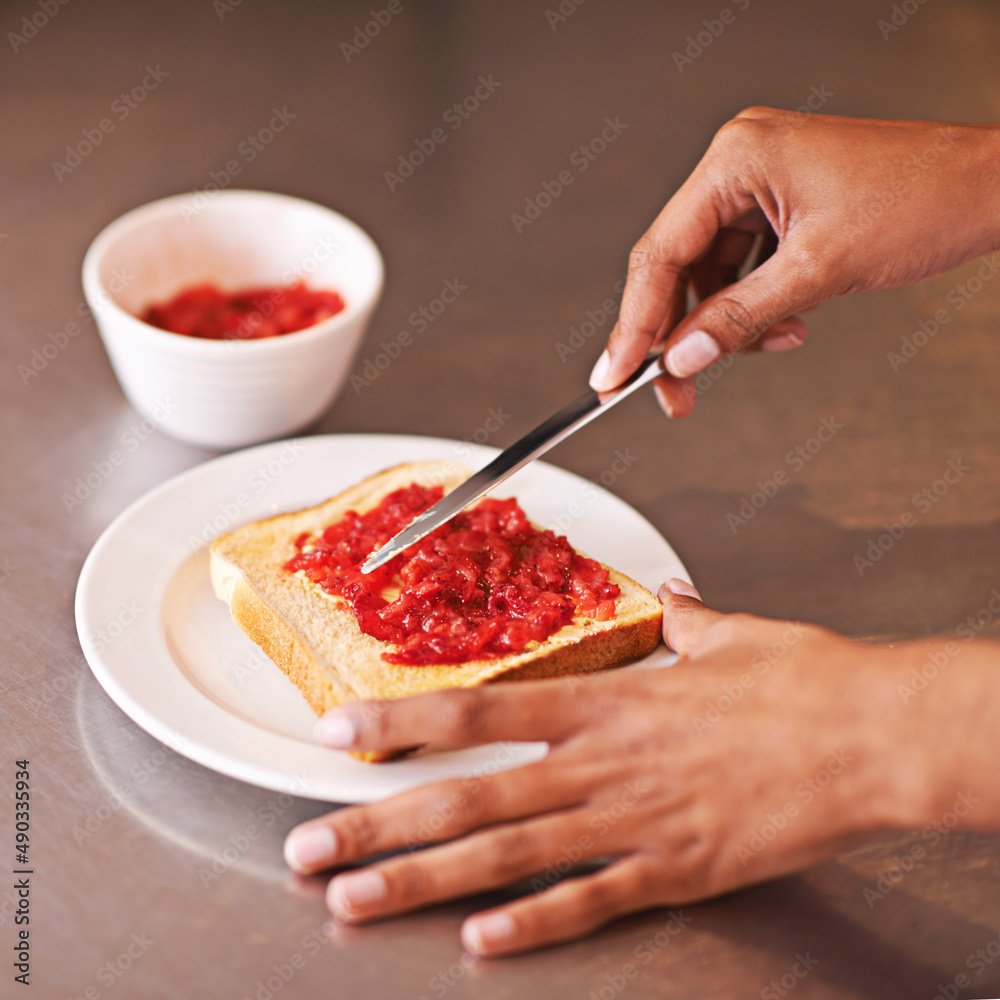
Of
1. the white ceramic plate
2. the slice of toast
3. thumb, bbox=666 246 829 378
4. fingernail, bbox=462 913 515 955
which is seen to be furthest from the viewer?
thumb, bbox=666 246 829 378

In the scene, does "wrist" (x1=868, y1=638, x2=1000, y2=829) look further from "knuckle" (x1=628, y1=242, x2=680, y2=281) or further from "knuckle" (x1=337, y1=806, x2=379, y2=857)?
"knuckle" (x1=628, y1=242, x2=680, y2=281)

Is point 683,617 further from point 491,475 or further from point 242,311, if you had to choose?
point 242,311

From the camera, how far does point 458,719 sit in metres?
1.35

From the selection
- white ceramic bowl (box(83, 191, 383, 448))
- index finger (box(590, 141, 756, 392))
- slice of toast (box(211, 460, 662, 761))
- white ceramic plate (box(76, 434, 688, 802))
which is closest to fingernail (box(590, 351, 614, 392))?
index finger (box(590, 141, 756, 392))

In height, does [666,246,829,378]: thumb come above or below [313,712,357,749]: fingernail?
above

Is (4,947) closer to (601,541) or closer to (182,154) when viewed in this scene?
(601,541)

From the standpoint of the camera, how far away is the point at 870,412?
264 centimetres

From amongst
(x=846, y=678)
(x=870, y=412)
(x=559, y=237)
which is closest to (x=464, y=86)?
(x=559, y=237)

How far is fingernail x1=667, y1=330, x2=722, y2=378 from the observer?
1896mm

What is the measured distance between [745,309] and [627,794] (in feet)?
3.21

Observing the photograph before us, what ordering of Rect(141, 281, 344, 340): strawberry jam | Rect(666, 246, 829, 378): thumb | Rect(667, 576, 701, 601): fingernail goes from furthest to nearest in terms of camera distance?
Rect(141, 281, 344, 340): strawberry jam < Rect(666, 246, 829, 378): thumb < Rect(667, 576, 701, 601): fingernail

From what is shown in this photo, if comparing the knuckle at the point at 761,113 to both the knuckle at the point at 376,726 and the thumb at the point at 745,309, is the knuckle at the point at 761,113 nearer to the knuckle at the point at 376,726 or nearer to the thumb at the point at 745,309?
the thumb at the point at 745,309

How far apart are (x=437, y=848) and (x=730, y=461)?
141 centimetres

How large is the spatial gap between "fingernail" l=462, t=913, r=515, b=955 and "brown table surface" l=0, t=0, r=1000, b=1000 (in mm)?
40
